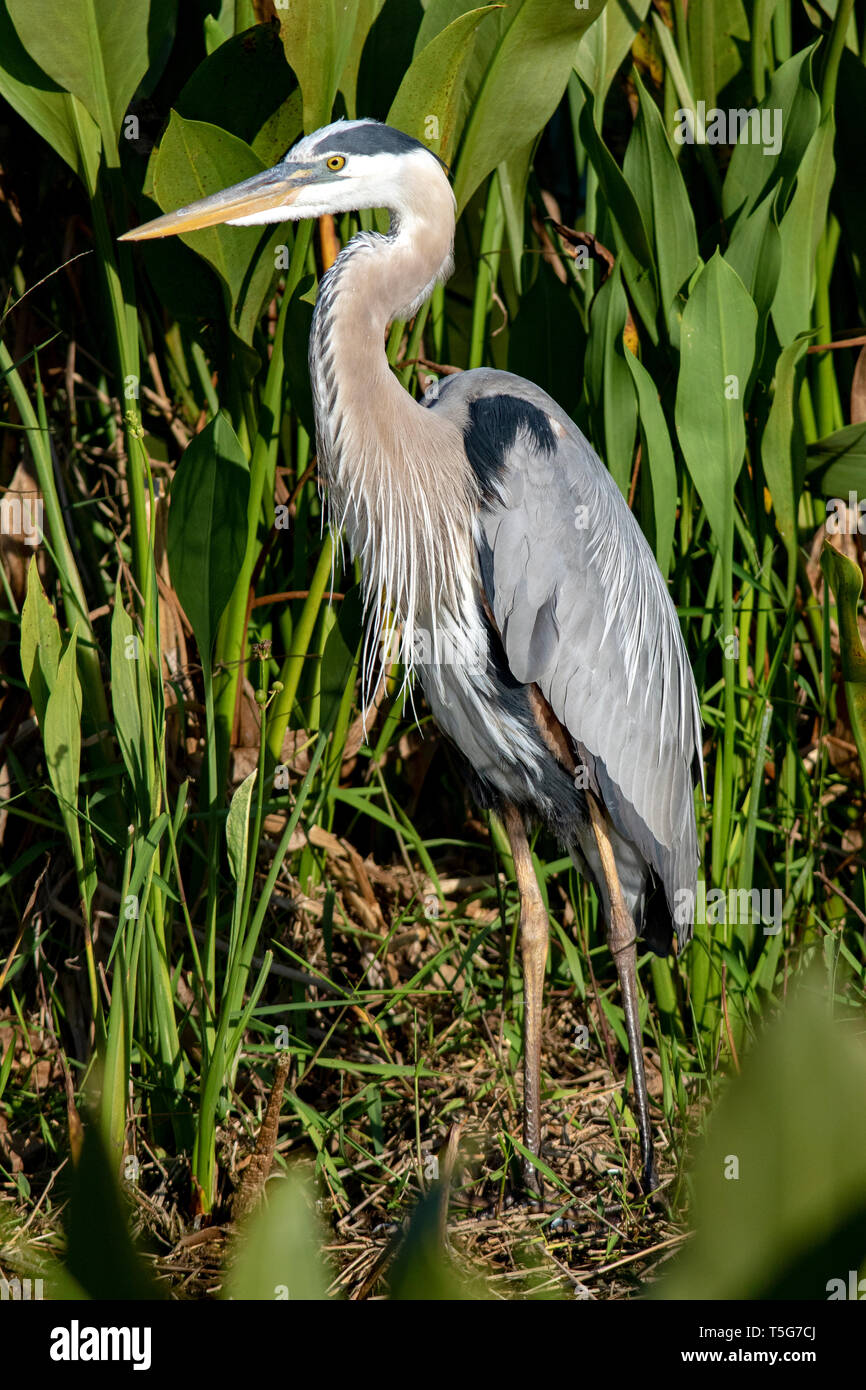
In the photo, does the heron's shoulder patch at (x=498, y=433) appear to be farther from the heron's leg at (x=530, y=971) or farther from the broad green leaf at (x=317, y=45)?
the heron's leg at (x=530, y=971)

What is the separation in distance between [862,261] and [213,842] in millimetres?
1576

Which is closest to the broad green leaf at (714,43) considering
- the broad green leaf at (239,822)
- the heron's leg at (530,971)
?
the heron's leg at (530,971)

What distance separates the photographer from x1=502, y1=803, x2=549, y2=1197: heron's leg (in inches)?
78.0

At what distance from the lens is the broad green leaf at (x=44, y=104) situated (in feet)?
5.75

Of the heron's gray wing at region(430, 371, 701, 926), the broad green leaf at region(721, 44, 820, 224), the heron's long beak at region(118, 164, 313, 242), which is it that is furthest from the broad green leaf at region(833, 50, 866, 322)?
the heron's long beak at region(118, 164, 313, 242)

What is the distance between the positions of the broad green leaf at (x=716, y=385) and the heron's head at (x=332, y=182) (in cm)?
44

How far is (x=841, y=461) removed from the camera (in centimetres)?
213

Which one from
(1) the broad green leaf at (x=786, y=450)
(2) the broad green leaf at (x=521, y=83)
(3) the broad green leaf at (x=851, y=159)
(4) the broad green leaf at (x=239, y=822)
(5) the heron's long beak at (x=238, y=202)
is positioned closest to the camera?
(4) the broad green leaf at (x=239, y=822)

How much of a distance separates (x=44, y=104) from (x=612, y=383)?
0.94 meters

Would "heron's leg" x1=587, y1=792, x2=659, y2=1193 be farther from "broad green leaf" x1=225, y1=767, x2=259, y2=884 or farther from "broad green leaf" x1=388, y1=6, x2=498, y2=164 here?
"broad green leaf" x1=388, y1=6, x2=498, y2=164

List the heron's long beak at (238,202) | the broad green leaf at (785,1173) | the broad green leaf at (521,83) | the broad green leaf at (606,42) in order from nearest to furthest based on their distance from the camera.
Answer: the broad green leaf at (785,1173)
the heron's long beak at (238,202)
the broad green leaf at (521,83)
the broad green leaf at (606,42)

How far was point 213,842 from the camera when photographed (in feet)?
5.71

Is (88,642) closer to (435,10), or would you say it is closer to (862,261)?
(435,10)
